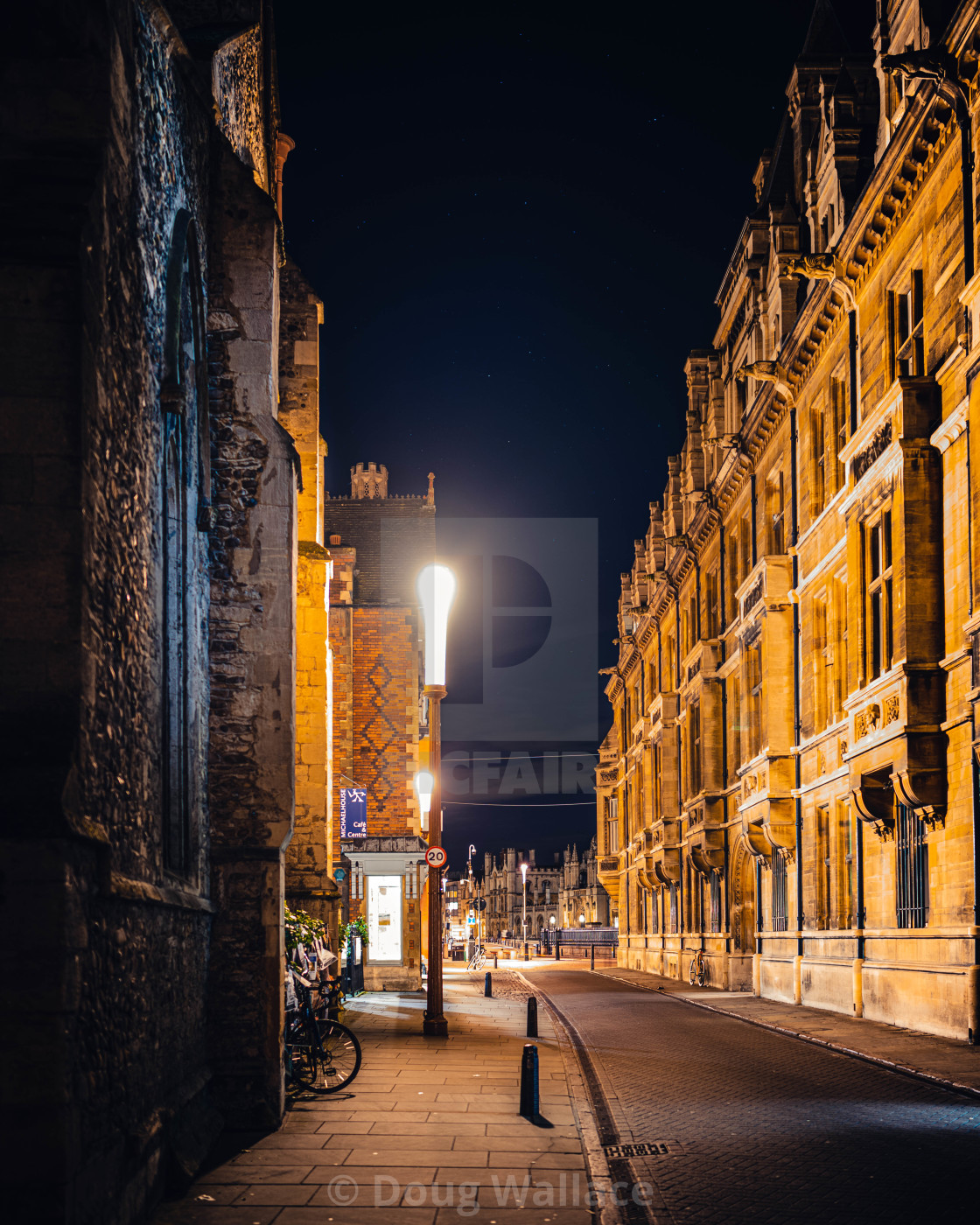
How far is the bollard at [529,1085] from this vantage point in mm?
10883

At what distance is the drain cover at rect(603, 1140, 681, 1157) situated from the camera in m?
9.74

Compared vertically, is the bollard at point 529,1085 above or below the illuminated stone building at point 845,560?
below

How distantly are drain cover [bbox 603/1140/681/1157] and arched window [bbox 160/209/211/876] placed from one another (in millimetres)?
3943

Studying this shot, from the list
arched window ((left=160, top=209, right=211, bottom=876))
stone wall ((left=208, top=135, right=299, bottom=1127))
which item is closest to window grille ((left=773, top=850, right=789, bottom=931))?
stone wall ((left=208, top=135, right=299, bottom=1127))

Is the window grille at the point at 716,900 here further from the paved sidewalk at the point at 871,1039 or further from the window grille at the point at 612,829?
the window grille at the point at 612,829

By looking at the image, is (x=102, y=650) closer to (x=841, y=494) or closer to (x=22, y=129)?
(x=22, y=129)

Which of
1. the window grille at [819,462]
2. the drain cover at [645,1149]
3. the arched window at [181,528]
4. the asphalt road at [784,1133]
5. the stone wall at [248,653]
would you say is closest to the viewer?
the asphalt road at [784,1133]

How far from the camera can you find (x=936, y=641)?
769 inches

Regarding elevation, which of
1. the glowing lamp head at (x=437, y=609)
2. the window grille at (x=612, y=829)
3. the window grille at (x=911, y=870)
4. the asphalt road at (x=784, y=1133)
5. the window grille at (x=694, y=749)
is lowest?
the window grille at (x=612, y=829)

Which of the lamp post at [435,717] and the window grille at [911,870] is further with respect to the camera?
the window grille at [911,870]

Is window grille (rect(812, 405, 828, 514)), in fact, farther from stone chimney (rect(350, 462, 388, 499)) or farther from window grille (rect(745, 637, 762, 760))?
stone chimney (rect(350, 462, 388, 499))

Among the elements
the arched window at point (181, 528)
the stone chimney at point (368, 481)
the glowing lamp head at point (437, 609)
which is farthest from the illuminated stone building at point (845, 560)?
the stone chimney at point (368, 481)

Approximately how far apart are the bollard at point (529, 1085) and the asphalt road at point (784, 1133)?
0.68 m

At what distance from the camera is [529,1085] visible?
1096cm
